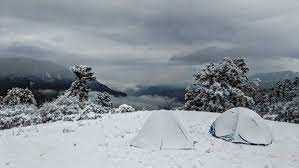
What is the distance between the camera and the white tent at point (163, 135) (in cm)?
2584

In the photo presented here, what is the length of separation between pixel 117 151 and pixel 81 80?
1800 inches

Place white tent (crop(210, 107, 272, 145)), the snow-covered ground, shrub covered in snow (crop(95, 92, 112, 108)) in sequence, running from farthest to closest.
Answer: shrub covered in snow (crop(95, 92, 112, 108)), white tent (crop(210, 107, 272, 145)), the snow-covered ground

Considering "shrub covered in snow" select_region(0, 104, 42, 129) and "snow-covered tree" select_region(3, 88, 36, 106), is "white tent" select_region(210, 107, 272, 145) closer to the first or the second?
"shrub covered in snow" select_region(0, 104, 42, 129)

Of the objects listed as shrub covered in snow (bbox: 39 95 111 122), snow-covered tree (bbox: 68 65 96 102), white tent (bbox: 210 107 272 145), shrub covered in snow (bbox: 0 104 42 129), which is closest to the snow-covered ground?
white tent (bbox: 210 107 272 145)

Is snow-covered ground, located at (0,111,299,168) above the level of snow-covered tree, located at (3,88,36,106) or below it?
above

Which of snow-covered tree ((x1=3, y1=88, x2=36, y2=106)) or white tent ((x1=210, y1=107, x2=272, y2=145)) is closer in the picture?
white tent ((x1=210, y1=107, x2=272, y2=145))

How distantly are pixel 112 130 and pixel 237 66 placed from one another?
38.0 m

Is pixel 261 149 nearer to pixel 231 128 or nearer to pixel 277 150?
pixel 277 150

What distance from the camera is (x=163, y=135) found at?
26281 millimetres

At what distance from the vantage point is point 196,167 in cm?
2080

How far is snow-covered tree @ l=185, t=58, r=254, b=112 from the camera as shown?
199 feet

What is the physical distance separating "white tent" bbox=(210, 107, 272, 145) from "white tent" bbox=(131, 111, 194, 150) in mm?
3941

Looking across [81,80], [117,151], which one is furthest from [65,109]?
[117,151]

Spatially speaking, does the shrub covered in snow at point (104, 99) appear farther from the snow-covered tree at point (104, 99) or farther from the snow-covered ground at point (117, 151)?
the snow-covered ground at point (117, 151)
